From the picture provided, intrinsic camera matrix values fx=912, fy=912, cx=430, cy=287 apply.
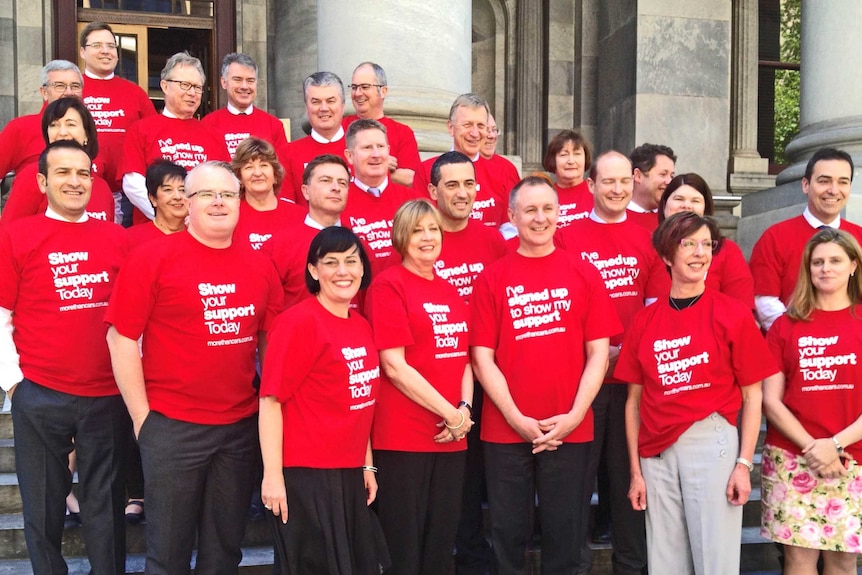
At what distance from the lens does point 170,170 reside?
467 cm

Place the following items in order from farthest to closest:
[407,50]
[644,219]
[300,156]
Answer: [407,50] → [300,156] → [644,219]

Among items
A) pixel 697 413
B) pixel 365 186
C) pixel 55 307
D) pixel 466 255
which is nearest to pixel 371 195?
pixel 365 186

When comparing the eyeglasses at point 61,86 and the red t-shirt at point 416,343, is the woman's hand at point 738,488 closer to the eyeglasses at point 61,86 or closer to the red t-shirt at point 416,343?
the red t-shirt at point 416,343

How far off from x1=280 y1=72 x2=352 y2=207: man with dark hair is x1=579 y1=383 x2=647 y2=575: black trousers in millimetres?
2317

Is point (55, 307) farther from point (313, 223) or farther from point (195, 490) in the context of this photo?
point (313, 223)

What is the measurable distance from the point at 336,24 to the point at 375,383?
149 inches

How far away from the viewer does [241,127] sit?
625 cm

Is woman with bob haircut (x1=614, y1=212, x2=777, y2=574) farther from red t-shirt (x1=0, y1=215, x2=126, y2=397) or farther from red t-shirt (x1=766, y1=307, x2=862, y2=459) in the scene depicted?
red t-shirt (x1=0, y1=215, x2=126, y2=397)

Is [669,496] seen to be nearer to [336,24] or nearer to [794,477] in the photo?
[794,477]

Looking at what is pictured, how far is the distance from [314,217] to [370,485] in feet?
4.63

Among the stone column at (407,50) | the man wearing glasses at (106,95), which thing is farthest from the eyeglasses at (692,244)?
the man wearing glasses at (106,95)

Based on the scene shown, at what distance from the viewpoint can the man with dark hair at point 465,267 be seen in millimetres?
4758

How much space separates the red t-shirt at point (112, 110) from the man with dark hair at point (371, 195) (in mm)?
1899

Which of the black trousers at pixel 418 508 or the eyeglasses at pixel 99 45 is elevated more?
the eyeglasses at pixel 99 45
